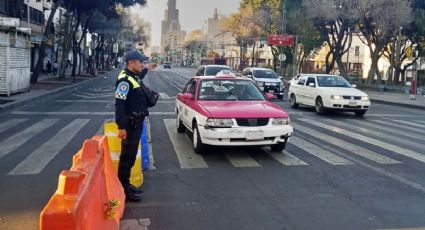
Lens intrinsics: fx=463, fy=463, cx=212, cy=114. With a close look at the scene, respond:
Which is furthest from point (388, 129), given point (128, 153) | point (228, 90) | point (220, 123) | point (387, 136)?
point (128, 153)

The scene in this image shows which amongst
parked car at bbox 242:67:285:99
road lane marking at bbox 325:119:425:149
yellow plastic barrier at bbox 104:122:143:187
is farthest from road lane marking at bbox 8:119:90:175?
parked car at bbox 242:67:285:99

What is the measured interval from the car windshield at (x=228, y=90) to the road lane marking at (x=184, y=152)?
3.60 ft

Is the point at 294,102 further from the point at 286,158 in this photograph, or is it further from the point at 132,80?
the point at 132,80

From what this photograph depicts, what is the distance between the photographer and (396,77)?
43594 mm

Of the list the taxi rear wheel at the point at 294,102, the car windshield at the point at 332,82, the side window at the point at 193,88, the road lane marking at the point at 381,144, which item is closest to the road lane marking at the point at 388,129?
the road lane marking at the point at 381,144

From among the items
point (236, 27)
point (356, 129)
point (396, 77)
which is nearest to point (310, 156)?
point (356, 129)

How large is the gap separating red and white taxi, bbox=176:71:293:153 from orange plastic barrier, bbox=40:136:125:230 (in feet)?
10.6

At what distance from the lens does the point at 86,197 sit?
3434 millimetres

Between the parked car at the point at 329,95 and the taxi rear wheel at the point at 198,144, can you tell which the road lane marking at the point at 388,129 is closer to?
the parked car at the point at 329,95

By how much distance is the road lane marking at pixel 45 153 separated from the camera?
7430 mm

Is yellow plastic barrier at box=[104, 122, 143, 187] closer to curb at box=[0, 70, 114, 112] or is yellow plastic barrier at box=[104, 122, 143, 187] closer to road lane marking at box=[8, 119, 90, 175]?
road lane marking at box=[8, 119, 90, 175]

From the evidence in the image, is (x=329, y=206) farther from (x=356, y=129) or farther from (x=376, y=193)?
(x=356, y=129)

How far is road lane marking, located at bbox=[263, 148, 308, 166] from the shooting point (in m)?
8.28

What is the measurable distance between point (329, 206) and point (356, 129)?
7.73 m
